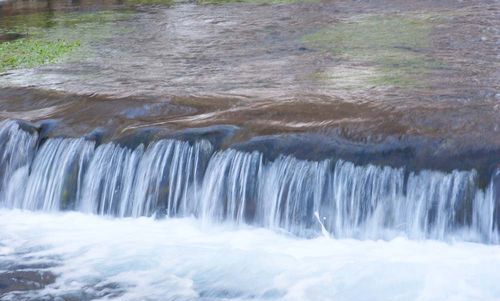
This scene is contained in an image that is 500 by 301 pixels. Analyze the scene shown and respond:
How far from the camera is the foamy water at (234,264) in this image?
934 centimetres

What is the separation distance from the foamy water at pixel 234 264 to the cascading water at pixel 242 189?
0.71 ft

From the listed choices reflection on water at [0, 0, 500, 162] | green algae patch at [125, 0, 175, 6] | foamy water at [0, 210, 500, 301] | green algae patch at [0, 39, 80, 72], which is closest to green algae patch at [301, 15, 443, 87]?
reflection on water at [0, 0, 500, 162]

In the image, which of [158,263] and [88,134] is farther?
[88,134]

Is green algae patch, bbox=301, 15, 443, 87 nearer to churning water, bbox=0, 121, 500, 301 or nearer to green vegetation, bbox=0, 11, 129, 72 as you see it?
churning water, bbox=0, 121, 500, 301

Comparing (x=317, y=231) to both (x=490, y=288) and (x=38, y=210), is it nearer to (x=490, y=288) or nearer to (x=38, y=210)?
(x=490, y=288)

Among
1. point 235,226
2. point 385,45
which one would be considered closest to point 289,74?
point 385,45

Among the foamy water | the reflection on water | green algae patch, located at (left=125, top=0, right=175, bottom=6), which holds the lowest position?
the foamy water

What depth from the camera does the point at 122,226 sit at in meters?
11.6

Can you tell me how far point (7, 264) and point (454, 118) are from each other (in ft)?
17.4

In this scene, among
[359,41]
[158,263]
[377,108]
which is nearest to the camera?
[158,263]

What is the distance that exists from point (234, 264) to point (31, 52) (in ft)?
31.4

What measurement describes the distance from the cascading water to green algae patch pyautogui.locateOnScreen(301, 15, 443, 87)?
3.07 metres

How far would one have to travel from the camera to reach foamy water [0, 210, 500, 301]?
368 inches

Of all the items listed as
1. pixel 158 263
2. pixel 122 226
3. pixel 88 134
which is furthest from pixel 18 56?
pixel 158 263
